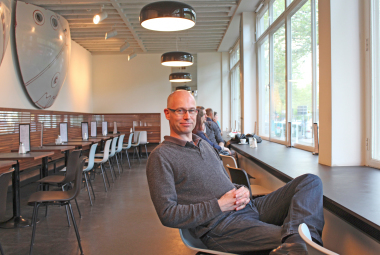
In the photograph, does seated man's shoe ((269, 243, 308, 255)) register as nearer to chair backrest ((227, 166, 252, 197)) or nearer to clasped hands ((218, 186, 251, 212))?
clasped hands ((218, 186, 251, 212))

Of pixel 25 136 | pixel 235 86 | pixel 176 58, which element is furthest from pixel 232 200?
pixel 235 86

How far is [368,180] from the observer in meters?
2.01

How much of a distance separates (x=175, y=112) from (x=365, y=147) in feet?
5.65

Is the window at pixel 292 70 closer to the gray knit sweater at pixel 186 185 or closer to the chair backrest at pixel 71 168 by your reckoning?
the gray knit sweater at pixel 186 185

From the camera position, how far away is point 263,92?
22.2ft

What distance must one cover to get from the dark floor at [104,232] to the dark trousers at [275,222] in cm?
147

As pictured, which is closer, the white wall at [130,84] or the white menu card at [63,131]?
the white menu card at [63,131]

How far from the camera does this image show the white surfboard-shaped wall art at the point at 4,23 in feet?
16.8

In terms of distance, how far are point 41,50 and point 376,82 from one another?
6332 millimetres

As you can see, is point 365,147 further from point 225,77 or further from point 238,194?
point 225,77

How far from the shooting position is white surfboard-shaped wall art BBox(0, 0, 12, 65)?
512 cm

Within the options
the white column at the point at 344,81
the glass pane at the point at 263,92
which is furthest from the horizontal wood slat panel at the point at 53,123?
the white column at the point at 344,81

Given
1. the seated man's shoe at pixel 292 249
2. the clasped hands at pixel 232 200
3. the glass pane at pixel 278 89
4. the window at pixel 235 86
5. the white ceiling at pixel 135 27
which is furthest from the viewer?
the window at pixel 235 86

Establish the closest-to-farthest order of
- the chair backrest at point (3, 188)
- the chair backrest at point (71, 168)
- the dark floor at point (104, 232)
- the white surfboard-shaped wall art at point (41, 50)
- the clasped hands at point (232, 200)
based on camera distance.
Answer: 1. the clasped hands at point (232, 200)
2. the chair backrest at point (3, 188)
3. the dark floor at point (104, 232)
4. the chair backrest at point (71, 168)
5. the white surfboard-shaped wall art at point (41, 50)
